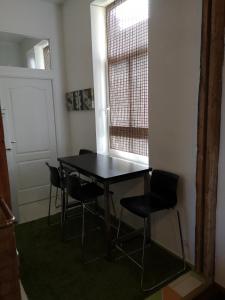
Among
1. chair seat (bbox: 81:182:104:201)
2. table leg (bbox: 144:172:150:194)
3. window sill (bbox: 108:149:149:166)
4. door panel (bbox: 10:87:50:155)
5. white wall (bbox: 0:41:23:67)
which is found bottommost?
chair seat (bbox: 81:182:104:201)

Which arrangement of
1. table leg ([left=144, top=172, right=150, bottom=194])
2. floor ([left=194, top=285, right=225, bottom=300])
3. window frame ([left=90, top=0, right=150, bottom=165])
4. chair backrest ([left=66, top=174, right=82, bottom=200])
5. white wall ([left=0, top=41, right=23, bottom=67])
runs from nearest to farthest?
floor ([left=194, top=285, right=225, bottom=300]) < chair backrest ([left=66, top=174, right=82, bottom=200]) < table leg ([left=144, top=172, right=150, bottom=194]) < window frame ([left=90, top=0, right=150, bottom=165]) < white wall ([left=0, top=41, right=23, bottom=67])

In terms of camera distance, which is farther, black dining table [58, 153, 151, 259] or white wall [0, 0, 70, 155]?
white wall [0, 0, 70, 155]

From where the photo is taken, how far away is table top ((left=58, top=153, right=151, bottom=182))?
2330 mm

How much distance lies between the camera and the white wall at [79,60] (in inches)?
135

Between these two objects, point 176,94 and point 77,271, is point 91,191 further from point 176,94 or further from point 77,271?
point 176,94

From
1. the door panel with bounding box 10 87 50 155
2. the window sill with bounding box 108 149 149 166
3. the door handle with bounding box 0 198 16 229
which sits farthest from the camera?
the door panel with bounding box 10 87 50 155

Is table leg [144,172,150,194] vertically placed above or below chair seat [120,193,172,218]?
above

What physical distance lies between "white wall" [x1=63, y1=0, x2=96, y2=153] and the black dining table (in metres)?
0.73

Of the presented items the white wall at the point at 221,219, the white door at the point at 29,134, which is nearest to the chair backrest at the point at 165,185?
the white wall at the point at 221,219

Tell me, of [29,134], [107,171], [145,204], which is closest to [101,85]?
[29,134]

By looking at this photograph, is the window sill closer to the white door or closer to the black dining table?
the black dining table

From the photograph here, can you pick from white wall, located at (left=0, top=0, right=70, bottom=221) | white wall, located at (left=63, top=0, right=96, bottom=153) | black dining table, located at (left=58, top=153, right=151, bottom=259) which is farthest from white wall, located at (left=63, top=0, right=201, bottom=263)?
white wall, located at (left=0, top=0, right=70, bottom=221)

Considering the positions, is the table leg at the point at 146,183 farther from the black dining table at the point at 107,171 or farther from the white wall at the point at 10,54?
the white wall at the point at 10,54

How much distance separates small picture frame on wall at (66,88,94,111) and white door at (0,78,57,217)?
0.32m
